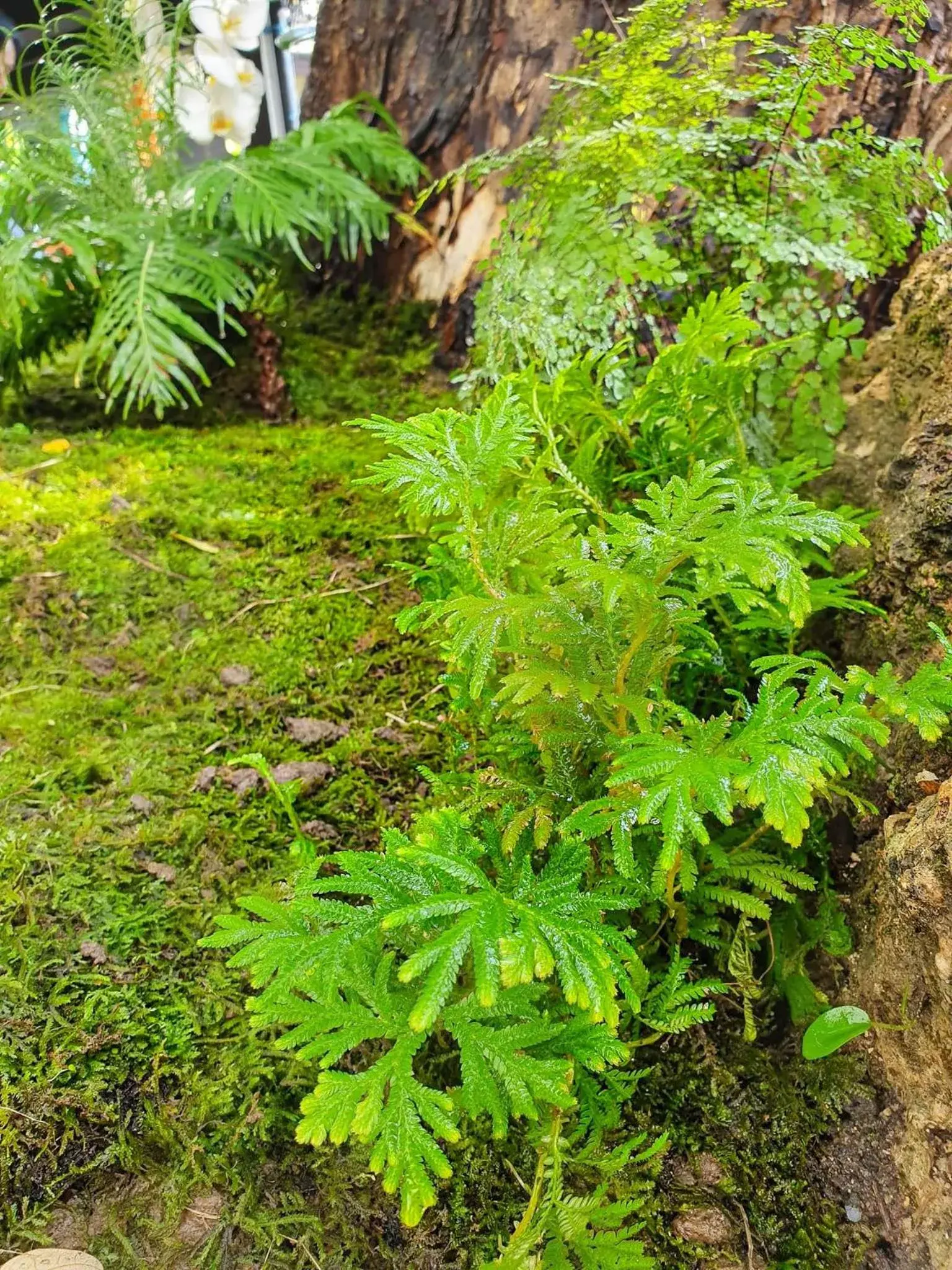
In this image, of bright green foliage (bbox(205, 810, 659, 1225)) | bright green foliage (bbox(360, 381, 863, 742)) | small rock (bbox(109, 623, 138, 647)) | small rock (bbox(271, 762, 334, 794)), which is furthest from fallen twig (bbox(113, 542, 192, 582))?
bright green foliage (bbox(205, 810, 659, 1225))

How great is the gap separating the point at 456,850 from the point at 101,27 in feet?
11.9

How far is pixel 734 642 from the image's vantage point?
64.2 inches

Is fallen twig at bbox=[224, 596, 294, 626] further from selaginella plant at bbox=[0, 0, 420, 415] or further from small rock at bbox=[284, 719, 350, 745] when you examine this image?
selaginella plant at bbox=[0, 0, 420, 415]

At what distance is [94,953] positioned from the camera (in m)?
1.48

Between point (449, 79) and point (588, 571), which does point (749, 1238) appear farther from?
point (449, 79)

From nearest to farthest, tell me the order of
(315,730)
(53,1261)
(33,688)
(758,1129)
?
(53,1261), (758,1129), (315,730), (33,688)

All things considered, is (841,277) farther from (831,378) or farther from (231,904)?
(231,904)

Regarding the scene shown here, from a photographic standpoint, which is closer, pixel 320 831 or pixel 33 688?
pixel 320 831

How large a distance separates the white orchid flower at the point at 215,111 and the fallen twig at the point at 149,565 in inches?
84.2

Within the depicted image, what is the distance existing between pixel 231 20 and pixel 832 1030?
4.31 m

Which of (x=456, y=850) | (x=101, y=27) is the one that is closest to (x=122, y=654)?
→ (x=456, y=850)

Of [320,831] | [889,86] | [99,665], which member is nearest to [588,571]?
[320,831]

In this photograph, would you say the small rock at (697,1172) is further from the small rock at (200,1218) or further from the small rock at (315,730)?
the small rock at (315,730)

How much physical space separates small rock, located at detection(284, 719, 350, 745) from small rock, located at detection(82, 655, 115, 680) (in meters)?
0.58
